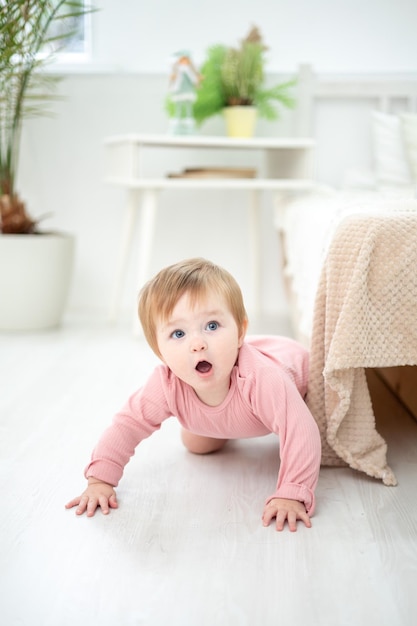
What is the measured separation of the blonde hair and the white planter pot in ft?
4.08

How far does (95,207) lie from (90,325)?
1.52 feet

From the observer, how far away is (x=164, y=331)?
3.18 ft

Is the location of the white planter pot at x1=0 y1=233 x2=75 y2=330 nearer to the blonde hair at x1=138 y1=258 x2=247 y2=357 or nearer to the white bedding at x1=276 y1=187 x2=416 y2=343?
the white bedding at x1=276 y1=187 x2=416 y2=343

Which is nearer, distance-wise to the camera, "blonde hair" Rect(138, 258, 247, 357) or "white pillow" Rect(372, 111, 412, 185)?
"blonde hair" Rect(138, 258, 247, 357)

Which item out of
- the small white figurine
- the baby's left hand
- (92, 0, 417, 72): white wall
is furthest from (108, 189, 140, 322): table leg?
the baby's left hand

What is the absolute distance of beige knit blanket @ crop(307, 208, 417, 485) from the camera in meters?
0.99

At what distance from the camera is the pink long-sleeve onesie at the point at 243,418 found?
97 cm

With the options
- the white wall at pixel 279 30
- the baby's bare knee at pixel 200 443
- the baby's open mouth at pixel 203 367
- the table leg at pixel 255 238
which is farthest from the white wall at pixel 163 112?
the baby's open mouth at pixel 203 367

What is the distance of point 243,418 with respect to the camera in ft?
3.47

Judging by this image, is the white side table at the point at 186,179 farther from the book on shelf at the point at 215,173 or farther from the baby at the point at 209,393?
the baby at the point at 209,393

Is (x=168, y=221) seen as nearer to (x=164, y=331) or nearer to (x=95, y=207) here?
(x=95, y=207)

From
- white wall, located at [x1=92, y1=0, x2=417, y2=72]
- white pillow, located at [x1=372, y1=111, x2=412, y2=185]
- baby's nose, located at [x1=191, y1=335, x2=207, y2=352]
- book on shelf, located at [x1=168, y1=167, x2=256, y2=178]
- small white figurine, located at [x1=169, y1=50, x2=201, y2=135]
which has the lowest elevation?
baby's nose, located at [x1=191, y1=335, x2=207, y2=352]

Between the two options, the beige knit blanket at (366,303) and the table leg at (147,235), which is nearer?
the beige knit blanket at (366,303)

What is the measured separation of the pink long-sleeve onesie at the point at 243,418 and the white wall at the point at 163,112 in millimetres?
1499
